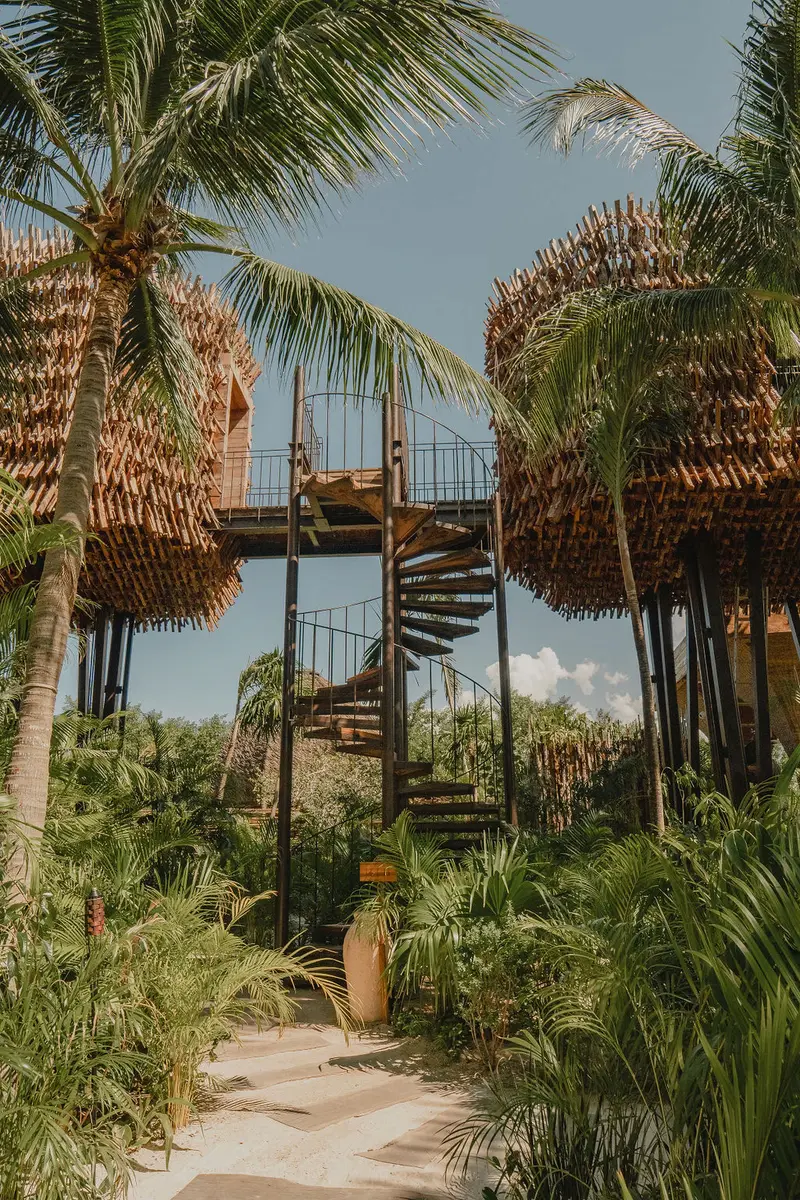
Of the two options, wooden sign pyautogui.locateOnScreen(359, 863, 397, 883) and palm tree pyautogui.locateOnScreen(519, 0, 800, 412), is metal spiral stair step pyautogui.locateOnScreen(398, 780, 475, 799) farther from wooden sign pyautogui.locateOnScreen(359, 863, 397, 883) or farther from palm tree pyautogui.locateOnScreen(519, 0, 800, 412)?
palm tree pyautogui.locateOnScreen(519, 0, 800, 412)

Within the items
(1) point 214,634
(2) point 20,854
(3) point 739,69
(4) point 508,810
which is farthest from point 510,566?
(2) point 20,854

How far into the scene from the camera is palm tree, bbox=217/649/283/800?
54.7ft

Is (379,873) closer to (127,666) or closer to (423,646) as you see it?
(423,646)

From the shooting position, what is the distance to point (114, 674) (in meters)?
11.7

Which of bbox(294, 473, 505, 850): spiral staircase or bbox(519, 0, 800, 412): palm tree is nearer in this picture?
bbox(519, 0, 800, 412): palm tree

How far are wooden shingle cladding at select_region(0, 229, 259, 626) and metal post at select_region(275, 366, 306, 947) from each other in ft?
3.74

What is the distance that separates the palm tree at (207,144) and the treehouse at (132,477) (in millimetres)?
3305

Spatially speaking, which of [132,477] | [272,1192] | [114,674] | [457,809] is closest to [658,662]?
[457,809]

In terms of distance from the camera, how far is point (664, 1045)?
2547 mm

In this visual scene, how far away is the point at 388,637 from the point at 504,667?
127 cm

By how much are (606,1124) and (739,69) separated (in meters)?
7.21

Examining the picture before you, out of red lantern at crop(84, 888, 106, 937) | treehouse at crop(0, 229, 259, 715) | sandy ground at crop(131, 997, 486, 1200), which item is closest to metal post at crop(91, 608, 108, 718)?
treehouse at crop(0, 229, 259, 715)

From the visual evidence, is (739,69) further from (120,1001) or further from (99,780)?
(99,780)

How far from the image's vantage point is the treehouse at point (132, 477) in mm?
9258
